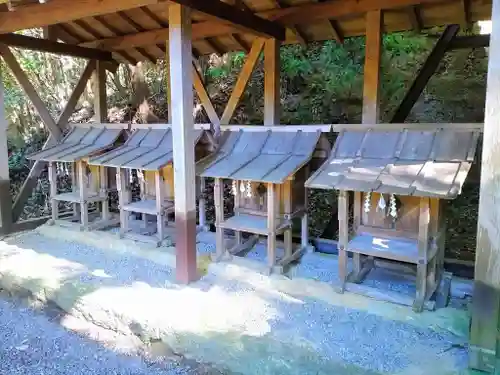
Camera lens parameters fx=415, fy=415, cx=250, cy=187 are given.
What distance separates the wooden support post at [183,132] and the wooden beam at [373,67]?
1.83 metres

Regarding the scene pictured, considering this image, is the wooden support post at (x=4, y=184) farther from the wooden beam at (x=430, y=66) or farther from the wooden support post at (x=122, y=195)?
the wooden beam at (x=430, y=66)

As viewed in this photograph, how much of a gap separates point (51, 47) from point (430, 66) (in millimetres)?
5058

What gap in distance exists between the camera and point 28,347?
11.3ft

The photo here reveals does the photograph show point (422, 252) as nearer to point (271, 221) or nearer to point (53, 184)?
point (271, 221)

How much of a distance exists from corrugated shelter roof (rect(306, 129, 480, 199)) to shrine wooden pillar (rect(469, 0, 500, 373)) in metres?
0.46

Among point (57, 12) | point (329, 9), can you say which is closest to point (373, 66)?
point (329, 9)

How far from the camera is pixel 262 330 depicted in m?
3.20

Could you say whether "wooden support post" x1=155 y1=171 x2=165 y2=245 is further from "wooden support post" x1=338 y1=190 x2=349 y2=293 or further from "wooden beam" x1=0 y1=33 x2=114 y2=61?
"wooden beam" x1=0 y1=33 x2=114 y2=61

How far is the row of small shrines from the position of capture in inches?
133

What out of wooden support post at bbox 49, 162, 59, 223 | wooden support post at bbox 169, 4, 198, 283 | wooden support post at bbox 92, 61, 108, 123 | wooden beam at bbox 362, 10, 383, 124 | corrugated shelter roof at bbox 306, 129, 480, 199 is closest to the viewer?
corrugated shelter roof at bbox 306, 129, 480, 199

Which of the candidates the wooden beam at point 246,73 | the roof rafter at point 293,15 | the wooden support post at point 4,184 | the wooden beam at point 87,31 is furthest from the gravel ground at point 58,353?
the wooden beam at point 87,31

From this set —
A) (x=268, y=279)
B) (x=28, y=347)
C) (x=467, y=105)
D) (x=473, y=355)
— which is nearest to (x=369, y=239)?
(x=268, y=279)

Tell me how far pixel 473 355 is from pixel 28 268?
14.3 ft

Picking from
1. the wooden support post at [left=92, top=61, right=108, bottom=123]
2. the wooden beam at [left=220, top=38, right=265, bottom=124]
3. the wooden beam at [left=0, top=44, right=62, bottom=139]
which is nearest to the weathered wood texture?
the wooden beam at [left=220, top=38, right=265, bottom=124]
